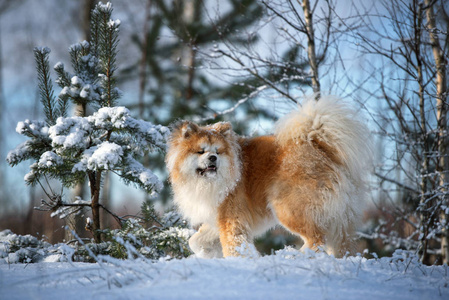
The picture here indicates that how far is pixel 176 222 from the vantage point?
5012 mm

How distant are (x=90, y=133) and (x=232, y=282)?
2.70 meters

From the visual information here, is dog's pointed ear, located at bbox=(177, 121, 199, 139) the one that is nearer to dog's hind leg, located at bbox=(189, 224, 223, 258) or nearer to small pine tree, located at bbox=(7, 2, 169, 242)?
small pine tree, located at bbox=(7, 2, 169, 242)

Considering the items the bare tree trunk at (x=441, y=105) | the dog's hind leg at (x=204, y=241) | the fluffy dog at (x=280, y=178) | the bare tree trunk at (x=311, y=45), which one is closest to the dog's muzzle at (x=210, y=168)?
the fluffy dog at (x=280, y=178)

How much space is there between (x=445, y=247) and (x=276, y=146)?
3980mm

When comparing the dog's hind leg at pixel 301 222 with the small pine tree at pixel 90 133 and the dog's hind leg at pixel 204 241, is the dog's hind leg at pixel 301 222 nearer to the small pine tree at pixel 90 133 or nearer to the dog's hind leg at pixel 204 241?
the dog's hind leg at pixel 204 241

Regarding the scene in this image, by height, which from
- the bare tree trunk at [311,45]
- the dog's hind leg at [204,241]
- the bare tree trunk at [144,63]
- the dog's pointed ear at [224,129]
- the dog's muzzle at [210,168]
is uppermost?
the bare tree trunk at [144,63]

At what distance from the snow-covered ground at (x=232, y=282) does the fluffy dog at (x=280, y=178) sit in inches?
54.8

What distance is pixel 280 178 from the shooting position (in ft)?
13.7

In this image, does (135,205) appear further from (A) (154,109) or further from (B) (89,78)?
(B) (89,78)

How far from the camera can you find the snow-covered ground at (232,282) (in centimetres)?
201


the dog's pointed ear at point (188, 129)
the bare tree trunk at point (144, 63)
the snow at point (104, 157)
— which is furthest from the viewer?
the bare tree trunk at point (144, 63)

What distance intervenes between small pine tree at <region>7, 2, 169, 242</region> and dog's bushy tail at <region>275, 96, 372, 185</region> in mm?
1682

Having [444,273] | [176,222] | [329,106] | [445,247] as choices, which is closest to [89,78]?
[176,222]

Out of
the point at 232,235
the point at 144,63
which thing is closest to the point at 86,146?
the point at 232,235
